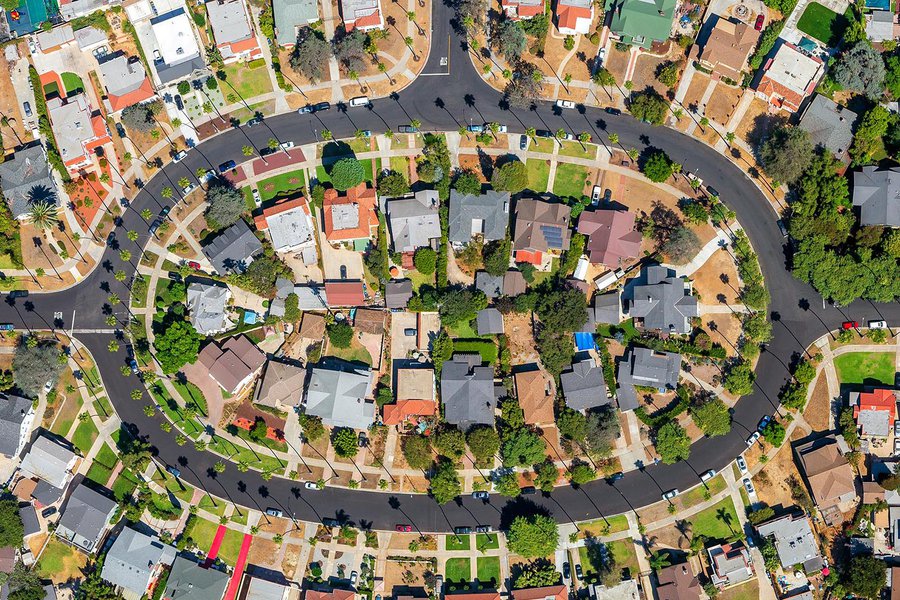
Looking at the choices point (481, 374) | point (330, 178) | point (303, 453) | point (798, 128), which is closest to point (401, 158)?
point (330, 178)

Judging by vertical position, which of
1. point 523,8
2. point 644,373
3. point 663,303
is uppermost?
point 523,8

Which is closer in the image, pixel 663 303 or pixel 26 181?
pixel 663 303

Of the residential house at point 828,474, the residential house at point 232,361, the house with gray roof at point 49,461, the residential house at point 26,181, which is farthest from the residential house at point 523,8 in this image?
the house with gray roof at point 49,461

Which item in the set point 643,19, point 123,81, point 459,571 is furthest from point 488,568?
point 123,81

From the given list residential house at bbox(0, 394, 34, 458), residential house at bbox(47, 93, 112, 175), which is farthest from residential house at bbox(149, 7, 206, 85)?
residential house at bbox(0, 394, 34, 458)

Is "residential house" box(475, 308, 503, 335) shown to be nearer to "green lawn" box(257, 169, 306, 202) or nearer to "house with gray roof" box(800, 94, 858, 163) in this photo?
"green lawn" box(257, 169, 306, 202)

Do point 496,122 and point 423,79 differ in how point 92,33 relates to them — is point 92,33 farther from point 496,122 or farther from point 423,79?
point 496,122

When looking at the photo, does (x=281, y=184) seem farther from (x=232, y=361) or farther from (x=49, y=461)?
(x=49, y=461)

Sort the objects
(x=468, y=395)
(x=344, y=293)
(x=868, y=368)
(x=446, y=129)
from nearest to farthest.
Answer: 1. (x=468, y=395)
2. (x=868, y=368)
3. (x=344, y=293)
4. (x=446, y=129)
